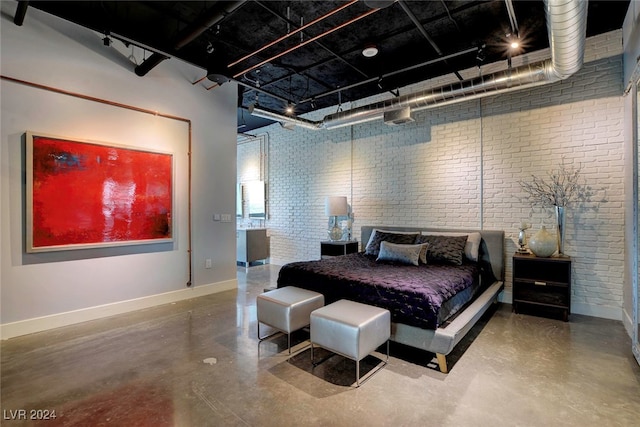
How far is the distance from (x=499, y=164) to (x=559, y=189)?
0.79 m

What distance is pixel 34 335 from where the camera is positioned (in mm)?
3197

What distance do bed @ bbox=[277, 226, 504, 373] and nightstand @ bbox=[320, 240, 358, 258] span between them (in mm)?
747

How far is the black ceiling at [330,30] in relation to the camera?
3211 millimetres

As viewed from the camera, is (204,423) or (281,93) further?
(281,93)

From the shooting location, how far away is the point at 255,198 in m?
7.96

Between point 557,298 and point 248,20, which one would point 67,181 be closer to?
point 248,20

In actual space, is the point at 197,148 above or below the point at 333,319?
above

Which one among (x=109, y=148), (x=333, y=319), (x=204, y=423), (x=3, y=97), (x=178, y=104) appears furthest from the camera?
(x=178, y=104)

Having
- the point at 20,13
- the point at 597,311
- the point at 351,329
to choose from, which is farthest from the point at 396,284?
the point at 20,13

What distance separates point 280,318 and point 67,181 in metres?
2.96

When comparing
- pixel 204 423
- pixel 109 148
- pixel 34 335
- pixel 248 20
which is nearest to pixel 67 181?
pixel 109 148

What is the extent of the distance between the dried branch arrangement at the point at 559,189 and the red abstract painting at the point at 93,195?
5.17 metres

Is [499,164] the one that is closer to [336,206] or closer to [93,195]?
Result: [336,206]

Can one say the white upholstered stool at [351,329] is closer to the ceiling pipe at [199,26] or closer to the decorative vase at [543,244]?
the decorative vase at [543,244]
